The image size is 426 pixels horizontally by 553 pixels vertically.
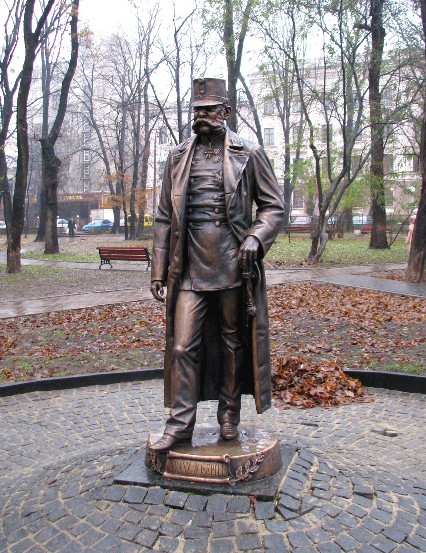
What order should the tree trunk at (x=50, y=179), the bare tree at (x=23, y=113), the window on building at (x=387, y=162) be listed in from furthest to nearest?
1. the window on building at (x=387, y=162)
2. the tree trunk at (x=50, y=179)
3. the bare tree at (x=23, y=113)

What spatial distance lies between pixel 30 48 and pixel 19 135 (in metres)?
2.74

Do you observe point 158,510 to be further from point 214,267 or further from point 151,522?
point 214,267

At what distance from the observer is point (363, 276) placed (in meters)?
17.2

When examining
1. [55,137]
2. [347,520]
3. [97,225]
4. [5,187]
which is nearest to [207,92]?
[347,520]

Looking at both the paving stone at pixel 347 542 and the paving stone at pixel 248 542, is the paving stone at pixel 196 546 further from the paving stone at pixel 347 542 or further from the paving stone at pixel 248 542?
the paving stone at pixel 347 542

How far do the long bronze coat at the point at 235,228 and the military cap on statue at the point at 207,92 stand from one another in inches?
10.8

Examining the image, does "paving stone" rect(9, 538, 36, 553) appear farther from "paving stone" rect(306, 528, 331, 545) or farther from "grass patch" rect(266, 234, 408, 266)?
"grass patch" rect(266, 234, 408, 266)

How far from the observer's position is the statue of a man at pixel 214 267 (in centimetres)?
386

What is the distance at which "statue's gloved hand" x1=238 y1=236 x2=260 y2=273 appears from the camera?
377 cm

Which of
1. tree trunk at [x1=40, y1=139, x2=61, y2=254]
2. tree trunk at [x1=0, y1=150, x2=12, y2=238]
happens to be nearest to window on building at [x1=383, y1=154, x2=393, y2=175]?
tree trunk at [x1=40, y1=139, x2=61, y2=254]

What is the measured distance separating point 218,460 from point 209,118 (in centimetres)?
213

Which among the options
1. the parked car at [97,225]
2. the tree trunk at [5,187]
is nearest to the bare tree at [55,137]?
the tree trunk at [5,187]

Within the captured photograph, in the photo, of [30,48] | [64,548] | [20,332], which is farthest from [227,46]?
[64,548]

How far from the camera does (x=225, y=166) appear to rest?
3934mm
